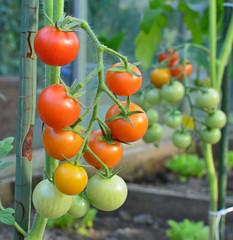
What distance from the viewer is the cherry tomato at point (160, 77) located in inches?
38.4

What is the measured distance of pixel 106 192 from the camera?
0.43 meters

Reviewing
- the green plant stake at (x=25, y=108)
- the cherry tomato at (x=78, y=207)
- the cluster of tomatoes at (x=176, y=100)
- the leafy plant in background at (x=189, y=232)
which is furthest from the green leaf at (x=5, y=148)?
the leafy plant in background at (x=189, y=232)

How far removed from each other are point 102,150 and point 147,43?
37.2 inches

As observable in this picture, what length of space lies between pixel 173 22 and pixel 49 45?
2460 mm

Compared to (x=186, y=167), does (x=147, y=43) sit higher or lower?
higher

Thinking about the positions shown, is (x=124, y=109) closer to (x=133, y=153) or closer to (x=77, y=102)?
(x=77, y=102)

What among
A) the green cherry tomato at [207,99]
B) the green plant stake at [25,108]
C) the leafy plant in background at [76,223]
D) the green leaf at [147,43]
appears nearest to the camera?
the green plant stake at [25,108]

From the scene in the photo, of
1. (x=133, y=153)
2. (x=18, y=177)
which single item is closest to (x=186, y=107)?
(x=133, y=153)

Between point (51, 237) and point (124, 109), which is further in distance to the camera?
point (51, 237)

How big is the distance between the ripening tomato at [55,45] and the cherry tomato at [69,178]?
11 centimetres

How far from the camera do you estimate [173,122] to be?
984 mm

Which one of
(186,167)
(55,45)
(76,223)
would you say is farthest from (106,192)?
(186,167)

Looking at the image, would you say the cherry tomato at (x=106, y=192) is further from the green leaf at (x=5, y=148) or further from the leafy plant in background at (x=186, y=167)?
the leafy plant in background at (x=186, y=167)

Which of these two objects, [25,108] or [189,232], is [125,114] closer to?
[25,108]
